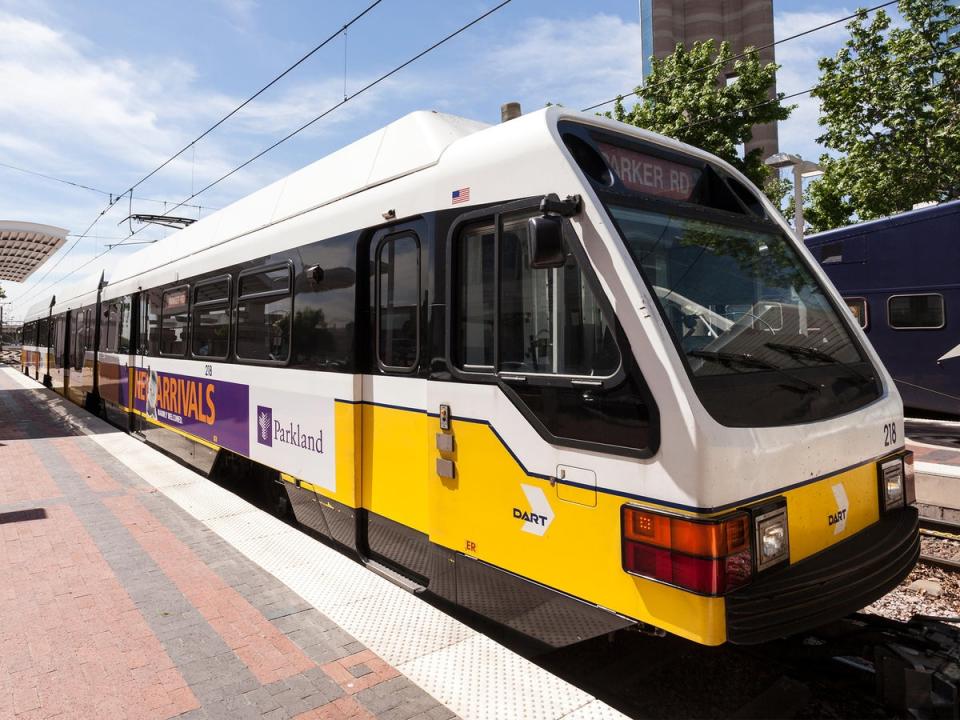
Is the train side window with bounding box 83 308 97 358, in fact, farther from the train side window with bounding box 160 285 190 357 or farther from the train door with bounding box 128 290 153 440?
the train side window with bounding box 160 285 190 357

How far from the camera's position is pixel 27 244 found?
41.2 meters

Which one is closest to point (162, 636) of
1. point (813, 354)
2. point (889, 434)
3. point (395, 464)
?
point (395, 464)

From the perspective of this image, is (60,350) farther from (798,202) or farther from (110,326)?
(798,202)

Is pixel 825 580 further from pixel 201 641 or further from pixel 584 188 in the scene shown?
pixel 201 641

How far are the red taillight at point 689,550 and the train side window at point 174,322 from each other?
6.75 m

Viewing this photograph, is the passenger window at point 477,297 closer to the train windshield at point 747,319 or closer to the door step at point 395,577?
the train windshield at point 747,319

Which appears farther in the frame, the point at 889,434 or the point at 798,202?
Answer: the point at 798,202

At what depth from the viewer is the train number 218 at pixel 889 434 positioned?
361 cm

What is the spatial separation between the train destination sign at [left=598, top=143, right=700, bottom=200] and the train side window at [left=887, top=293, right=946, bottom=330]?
364 inches

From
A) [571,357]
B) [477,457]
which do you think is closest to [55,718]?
[477,457]

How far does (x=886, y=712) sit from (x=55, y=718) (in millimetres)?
3856

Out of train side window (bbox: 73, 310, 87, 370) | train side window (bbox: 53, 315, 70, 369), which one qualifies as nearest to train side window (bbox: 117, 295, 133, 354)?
train side window (bbox: 73, 310, 87, 370)

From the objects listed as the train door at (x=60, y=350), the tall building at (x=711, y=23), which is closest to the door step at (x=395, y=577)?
the train door at (x=60, y=350)

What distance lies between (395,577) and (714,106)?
17798mm
